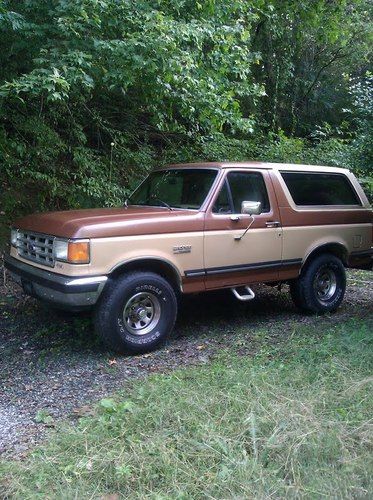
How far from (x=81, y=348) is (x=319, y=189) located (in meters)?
3.78

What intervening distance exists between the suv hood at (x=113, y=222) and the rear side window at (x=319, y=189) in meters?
1.66

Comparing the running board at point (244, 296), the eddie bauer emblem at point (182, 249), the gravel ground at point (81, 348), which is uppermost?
the eddie bauer emblem at point (182, 249)

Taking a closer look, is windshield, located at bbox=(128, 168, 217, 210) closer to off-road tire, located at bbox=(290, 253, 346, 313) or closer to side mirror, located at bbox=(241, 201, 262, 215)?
side mirror, located at bbox=(241, 201, 262, 215)

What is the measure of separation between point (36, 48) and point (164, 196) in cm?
238

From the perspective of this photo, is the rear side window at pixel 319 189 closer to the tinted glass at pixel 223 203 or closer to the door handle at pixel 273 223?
the door handle at pixel 273 223

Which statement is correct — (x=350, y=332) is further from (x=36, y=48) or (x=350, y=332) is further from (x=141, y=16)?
(x=36, y=48)

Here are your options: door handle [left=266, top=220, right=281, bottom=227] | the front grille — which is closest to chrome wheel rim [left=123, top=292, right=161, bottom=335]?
the front grille

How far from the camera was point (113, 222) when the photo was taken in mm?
5176

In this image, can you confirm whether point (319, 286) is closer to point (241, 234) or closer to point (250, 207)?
point (241, 234)

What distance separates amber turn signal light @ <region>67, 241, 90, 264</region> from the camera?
16.1 ft

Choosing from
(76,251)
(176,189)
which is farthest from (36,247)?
(176,189)

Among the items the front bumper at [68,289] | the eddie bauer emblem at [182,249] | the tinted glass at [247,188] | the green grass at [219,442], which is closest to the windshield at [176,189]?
the tinted glass at [247,188]

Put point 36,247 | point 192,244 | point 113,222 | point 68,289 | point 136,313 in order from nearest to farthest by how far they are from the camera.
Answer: point 68,289 < point 113,222 < point 136,313 < point 36,247 < point 192,244

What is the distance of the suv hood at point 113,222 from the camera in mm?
5035
